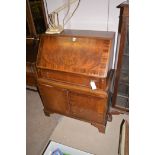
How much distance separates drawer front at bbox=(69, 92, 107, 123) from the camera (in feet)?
5.16

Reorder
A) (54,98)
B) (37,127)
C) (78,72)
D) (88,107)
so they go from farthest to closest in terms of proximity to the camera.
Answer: (37,127), (54,98), (88,107), (78,72)

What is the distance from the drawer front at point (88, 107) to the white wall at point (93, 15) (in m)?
0.86

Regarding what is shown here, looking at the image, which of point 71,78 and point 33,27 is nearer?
point 71,78

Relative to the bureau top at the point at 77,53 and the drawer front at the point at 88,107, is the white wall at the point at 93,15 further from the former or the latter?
the drawer front at the point at 88,107

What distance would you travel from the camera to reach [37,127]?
1.96 meters

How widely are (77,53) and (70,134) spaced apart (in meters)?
0.94

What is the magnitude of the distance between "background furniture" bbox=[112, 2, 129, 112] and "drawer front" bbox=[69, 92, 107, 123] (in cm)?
28

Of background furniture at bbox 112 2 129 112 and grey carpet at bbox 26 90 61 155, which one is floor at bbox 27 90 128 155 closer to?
grey carpet at bbox 26 90 61 155

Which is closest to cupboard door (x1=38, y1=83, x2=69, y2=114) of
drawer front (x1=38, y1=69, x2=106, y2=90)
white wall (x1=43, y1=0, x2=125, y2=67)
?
drawer front (x1=38, y1=69, x2=106, y2=90)

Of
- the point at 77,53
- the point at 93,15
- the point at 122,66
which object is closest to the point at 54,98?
the point at 77,53

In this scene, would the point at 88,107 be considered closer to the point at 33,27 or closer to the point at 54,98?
the point at 54,98

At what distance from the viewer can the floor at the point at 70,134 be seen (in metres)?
1.67
